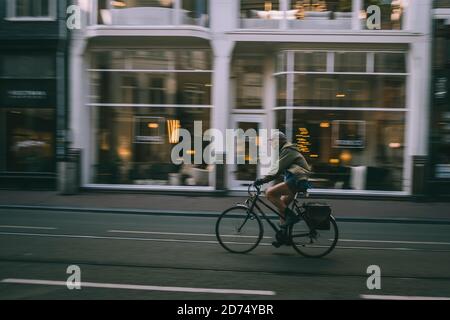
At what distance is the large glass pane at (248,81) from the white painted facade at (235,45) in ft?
0.68

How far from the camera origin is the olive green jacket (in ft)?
26.4

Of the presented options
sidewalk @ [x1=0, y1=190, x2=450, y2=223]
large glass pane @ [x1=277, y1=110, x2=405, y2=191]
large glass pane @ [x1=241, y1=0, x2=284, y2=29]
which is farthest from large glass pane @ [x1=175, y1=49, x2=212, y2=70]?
sidewalk @ [x1=0, y1=190, x2=450, y2=223]

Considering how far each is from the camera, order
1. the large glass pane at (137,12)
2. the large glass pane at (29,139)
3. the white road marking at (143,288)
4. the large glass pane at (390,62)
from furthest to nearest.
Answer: the large glass pane at (29,139), the large glass pane at (137,12), the large glass pane at (390,62), the white road marking at (143,288)

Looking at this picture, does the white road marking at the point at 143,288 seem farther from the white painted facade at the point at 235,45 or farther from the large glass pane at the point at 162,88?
the large glass pane at the point at 162,88

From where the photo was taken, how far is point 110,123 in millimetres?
17250

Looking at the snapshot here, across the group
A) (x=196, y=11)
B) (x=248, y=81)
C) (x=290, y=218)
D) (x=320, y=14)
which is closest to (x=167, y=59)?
(x=196, y=11)

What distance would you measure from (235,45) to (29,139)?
24.7 feet

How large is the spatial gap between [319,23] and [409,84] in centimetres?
336

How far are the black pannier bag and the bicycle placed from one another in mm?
31

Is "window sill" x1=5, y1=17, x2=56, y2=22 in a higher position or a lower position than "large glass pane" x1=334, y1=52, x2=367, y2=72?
higher

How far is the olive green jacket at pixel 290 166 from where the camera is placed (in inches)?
316

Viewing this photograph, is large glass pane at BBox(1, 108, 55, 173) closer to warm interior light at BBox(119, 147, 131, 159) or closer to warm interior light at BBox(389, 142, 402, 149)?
warm interior light at BBox(119, 147, 131, 159)

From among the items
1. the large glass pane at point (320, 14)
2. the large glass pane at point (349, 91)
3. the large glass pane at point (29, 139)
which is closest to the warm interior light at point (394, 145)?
the large glass pane at point (349, 91)
